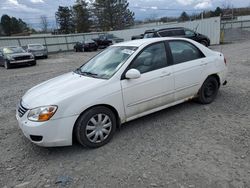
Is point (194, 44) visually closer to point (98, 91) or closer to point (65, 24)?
point (98, 91)

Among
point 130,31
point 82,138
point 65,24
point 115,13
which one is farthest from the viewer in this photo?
point 65,24

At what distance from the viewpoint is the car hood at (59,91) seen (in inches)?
125

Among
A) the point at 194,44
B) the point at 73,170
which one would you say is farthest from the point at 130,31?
the point at 73,170

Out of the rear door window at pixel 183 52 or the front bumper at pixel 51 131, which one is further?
the rear door window at pixel 183 52

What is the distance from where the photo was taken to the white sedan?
10.2ft

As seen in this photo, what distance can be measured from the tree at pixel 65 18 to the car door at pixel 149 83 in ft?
176

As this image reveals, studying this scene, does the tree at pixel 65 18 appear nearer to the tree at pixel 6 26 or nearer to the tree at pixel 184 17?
the tree at pixel 6 26

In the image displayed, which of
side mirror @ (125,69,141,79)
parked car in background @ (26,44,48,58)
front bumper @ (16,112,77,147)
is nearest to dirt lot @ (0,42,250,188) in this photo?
front bumper @ (16,112,77,147)

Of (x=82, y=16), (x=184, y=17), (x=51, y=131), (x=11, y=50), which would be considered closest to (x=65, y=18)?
(x=82, y=16)

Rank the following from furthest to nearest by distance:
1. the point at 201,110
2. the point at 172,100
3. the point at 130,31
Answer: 1. the point at 130,31
2. the point at 201,110
3. the point at 172,100

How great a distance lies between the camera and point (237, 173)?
265cm

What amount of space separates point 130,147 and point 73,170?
91 cm

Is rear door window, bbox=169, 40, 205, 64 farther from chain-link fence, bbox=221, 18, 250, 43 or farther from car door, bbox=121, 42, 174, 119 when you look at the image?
chain-link fence, bbox=221, 18, 250, 43

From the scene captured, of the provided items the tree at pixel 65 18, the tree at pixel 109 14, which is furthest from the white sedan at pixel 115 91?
the tree at pixel 65 18
